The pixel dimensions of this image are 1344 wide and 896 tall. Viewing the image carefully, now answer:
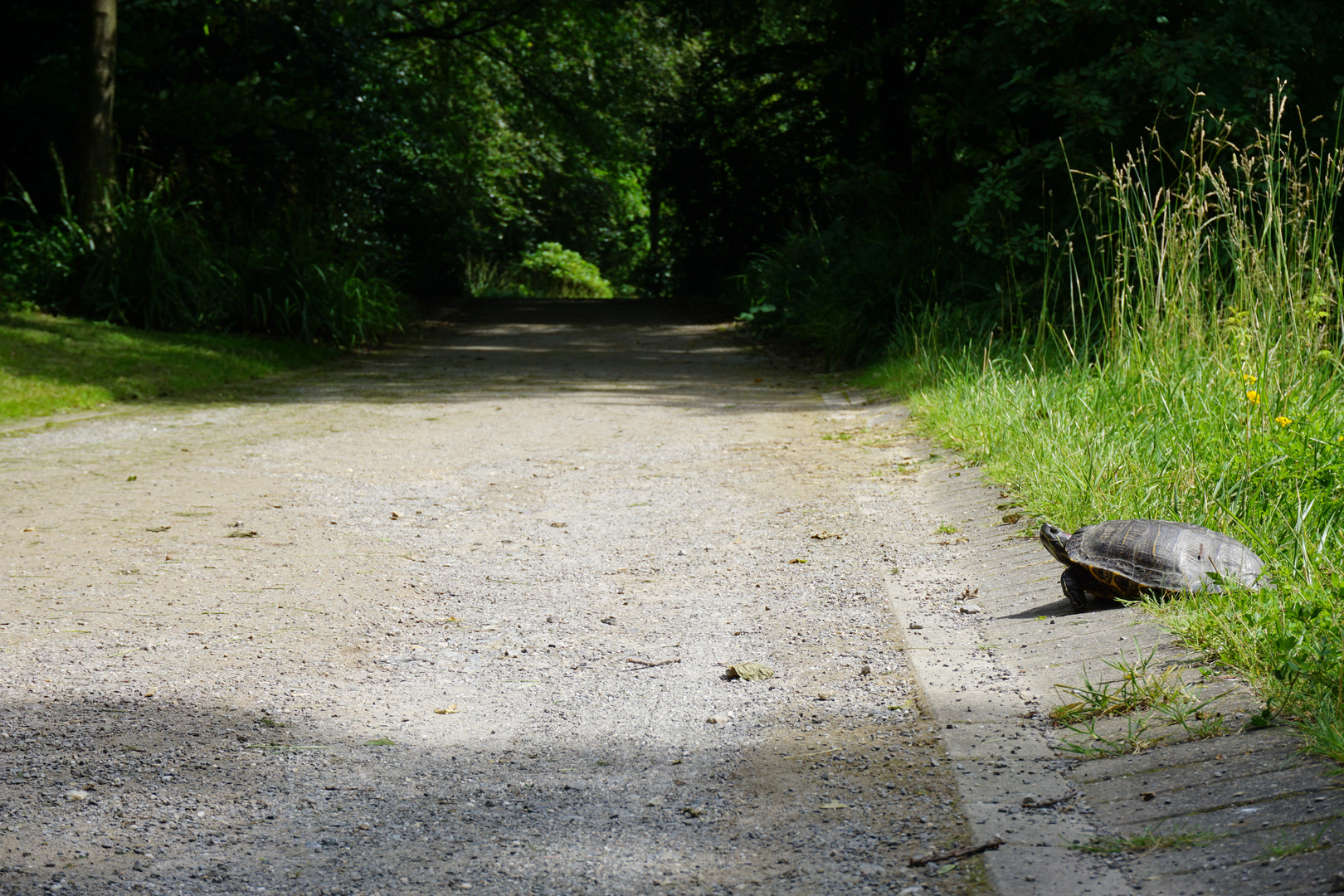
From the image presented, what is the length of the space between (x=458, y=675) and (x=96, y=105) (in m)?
12.4

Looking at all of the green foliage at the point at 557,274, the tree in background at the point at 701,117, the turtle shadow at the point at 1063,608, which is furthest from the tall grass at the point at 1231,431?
the green foliage at the point at 557,274

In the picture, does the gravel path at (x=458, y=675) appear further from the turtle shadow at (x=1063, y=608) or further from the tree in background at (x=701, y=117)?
the tree in background at (x=701, y=117)

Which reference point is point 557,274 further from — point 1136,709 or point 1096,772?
point 1096,772

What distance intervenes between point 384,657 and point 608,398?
21.7ft

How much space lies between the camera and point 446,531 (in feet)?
17.4

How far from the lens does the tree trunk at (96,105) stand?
1310 cm

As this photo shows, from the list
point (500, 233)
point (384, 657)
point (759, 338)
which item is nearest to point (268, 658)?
point (384, 657)

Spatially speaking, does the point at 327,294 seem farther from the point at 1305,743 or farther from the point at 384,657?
the point at 1305,743

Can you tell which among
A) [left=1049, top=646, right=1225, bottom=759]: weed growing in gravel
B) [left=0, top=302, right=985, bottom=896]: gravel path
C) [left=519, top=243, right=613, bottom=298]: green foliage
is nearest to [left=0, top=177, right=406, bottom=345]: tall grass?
[left=0, top=302, right=985, bottom=896]: gravel path

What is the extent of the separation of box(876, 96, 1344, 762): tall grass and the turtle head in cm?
37

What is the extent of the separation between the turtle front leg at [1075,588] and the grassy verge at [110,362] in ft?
25.1

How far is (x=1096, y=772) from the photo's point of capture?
2.73 m

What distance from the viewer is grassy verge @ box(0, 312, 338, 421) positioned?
9.16 meters

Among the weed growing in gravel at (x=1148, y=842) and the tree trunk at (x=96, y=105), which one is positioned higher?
the tree trunk at (x=96, y=105)
